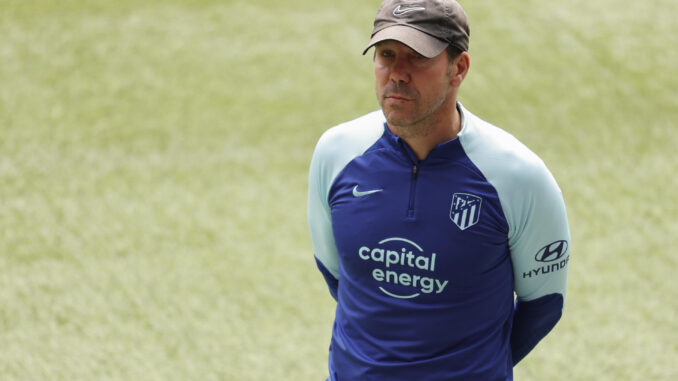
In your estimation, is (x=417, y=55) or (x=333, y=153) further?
(x=333, y=153)

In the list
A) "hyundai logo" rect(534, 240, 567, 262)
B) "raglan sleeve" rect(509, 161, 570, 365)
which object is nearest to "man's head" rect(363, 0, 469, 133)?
"raglan sleeve" rect(509, 161, 570, 365)

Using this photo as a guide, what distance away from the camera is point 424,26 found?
142cm

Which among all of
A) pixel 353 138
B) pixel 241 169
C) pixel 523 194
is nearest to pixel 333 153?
pixel 353 138

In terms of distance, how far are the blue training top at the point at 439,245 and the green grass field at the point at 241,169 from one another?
175 cm

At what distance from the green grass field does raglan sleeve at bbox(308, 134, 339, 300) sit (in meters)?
1.41

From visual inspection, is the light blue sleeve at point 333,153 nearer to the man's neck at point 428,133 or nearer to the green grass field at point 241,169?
the man's neck at point 428,133

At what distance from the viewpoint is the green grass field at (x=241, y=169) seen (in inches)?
133

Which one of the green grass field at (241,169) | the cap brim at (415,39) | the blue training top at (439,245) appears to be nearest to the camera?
the cap brim at (415,39)

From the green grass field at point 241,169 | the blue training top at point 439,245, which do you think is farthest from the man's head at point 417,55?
the green grass field at point 241,169

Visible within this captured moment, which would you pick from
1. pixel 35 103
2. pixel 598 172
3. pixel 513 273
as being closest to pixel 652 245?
pixel 598 172

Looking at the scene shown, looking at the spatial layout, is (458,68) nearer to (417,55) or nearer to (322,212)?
(417,55)

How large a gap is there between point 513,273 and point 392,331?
303 millimetres

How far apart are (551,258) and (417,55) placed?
0.53m

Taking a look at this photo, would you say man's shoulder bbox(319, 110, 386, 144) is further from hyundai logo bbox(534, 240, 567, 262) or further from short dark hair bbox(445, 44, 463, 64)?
hyundai logo bbox(534, 240, 567, 262)
